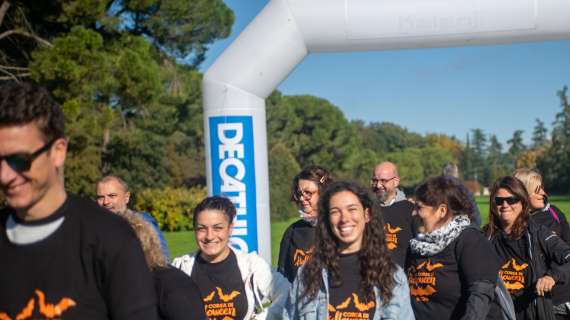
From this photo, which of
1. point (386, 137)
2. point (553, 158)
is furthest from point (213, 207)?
point (386, 137)

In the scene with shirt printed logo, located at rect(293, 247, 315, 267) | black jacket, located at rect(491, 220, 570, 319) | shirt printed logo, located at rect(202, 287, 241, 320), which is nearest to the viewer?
shirt printed logo, located at rect(202, 287, 241, 320)

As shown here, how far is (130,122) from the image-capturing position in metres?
27.0

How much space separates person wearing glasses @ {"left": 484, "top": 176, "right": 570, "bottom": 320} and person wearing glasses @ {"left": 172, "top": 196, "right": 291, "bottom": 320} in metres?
1.50

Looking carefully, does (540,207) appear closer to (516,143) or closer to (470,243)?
(470,243)

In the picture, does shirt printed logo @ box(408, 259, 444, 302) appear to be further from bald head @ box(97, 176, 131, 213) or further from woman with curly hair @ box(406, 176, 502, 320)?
bald head @ box(97, 176, 131, 213)

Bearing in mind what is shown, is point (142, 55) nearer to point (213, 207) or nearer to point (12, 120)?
point (213, 207)

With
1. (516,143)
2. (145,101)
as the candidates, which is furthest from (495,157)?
(145,101)

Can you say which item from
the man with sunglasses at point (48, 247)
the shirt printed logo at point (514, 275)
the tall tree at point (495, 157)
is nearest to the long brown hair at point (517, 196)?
the shirt printed logo at point (514, 275)

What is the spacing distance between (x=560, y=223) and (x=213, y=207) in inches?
108

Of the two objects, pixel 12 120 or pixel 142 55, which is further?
pixel 142 55

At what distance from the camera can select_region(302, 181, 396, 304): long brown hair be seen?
10.5ft

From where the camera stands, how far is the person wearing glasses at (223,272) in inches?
156

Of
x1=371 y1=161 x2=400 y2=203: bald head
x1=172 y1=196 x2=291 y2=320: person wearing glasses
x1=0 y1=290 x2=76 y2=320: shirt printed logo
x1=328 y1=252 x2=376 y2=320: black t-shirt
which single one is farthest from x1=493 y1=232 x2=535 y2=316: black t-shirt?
x1=0 y1=290 x2=76 y2=320: shirt printed logo

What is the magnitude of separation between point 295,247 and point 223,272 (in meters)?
0.89
